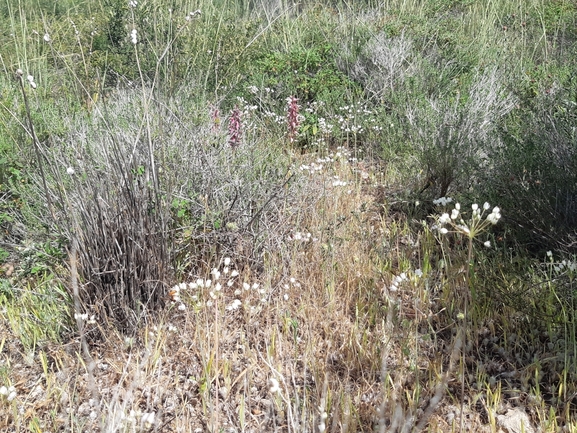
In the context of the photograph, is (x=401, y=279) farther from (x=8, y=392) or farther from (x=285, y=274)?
(x=8, y=392)

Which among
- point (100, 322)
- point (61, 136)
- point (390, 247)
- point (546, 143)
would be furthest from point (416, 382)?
point (61, 136)

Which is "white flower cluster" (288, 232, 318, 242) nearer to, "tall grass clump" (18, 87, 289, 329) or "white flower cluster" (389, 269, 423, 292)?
"tall grass clump" (18, 87, 289, 329)

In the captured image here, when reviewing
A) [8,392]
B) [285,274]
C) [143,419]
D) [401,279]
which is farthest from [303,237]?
[8,392]

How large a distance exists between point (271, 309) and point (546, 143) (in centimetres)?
170

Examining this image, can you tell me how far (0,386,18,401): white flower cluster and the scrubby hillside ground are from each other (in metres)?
0.02

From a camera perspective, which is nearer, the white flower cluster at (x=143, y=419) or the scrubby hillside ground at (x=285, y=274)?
the white flower cluster at (x=143, y=419)

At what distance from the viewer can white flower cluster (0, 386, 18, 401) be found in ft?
6.33

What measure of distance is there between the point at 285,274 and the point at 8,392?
1.27m

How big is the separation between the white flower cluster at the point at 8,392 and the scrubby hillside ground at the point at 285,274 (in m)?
0.02

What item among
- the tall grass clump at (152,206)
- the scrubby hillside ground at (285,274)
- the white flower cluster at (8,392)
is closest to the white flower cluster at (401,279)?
the scrubby hillside ground at (285,274)

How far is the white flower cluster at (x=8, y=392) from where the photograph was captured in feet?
6.33

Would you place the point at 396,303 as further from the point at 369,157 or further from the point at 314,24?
the point at 314,24

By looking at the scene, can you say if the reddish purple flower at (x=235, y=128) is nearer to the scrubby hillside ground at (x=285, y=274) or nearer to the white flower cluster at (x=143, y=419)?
the scrubby hillside ground at (x=285, y=274)

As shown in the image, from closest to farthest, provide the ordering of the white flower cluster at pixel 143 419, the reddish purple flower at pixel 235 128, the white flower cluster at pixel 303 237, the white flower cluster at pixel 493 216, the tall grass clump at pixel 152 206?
the white flower cluster at pixel 493 216
the white flower cluster at pixel 143 419
the tall grass clump at pixel 152 206
the white flower cluster at pixel 303 237
the reddish purple flower at pixel 235 128
